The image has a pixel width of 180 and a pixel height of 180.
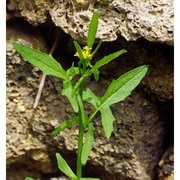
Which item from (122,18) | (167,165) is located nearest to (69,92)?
(122,18)

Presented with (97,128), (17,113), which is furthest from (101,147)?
(17,113)

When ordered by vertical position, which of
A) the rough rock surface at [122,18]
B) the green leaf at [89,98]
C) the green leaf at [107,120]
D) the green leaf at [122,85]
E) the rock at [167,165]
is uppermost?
the rough rock surface at [122,18]

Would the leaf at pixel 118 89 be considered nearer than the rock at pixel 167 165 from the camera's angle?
Yes

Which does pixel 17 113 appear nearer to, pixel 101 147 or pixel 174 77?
pixel 101 147

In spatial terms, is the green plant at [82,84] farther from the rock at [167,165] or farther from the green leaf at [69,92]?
the rock at [167,165]

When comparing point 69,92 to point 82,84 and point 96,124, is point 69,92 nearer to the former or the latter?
point 82,84

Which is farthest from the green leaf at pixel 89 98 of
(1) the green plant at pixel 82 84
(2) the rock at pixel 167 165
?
(2) the rock at pixel 167 165
